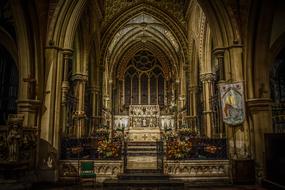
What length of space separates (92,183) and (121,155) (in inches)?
68.9

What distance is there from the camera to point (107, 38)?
63.8 ft

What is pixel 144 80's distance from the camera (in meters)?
29.6

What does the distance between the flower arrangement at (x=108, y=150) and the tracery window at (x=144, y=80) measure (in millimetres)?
18897

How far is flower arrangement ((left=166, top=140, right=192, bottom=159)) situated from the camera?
926cm

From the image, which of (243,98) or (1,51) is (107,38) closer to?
(1,51)

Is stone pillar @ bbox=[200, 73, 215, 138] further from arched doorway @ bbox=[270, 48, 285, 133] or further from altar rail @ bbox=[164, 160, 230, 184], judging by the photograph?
altar rail @ bbox=[164, 160, 230, 184]

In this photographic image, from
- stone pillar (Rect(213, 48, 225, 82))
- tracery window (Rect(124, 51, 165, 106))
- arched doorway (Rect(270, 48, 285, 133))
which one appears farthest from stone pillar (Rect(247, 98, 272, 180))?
tracery window (Rect(124, 51, 165, 106))

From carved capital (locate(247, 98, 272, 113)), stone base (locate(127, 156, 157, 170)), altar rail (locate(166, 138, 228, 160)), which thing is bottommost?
stone base (locate(127, 156, 157, 170))

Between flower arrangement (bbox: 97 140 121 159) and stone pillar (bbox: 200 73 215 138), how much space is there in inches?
261

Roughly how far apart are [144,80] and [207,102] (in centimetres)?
1556

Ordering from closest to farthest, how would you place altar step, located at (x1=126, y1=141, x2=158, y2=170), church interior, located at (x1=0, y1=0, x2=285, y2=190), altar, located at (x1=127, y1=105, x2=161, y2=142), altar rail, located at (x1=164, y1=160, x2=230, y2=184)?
church interior, located at (x1=0, y1=0, x2=285, y2=190), altar rail, located at (x1=164, y1=160, x2=230, y2=184), altar step, located at (x1=126, y1=141, x2=158, y2=170), altar, located at (x1=127, y1=105, x2=161, y2=142)

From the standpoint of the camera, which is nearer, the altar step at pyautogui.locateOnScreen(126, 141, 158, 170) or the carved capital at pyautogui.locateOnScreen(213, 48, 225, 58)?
the carved capital at pyautogui.locateOnScreen(213, 48, 225, 58)

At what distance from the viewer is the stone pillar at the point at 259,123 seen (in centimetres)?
862

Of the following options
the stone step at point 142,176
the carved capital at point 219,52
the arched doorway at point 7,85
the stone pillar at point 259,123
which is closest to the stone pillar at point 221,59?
the carved capital at point 219,52
